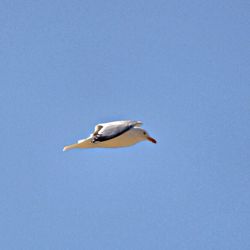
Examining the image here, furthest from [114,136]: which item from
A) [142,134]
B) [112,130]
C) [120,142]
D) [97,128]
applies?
[142,134]

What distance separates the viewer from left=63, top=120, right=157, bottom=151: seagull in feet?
90.5

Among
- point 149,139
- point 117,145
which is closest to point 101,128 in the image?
point 117,145

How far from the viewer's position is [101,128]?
2967 cm

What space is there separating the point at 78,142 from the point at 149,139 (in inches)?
132

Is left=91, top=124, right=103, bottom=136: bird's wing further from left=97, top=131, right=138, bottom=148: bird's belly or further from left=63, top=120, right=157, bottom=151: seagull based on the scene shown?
left=97, top=131, right=138, bottom=148: bird's belly

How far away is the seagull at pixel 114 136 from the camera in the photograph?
27.6m

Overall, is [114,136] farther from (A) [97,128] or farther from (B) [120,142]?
(B) [120,142]

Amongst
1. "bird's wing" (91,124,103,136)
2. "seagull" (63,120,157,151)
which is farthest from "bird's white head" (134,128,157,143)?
"bird's wing" (91,124,103,136)

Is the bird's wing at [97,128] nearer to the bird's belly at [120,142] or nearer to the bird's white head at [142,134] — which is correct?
the bird's belly at [120,142]

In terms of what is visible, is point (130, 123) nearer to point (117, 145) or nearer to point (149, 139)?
point (117, 145)

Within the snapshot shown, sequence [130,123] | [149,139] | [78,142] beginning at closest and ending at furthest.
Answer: [130,123] → [78,142] → [149,139]

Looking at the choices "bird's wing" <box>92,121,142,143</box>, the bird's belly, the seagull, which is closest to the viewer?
"bird's wing" <box>92,121,142,143</box>

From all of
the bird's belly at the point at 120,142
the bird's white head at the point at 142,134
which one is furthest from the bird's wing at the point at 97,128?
the bird's white head at the point at 142,134

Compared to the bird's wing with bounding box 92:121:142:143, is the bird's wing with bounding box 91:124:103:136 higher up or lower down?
higher up
